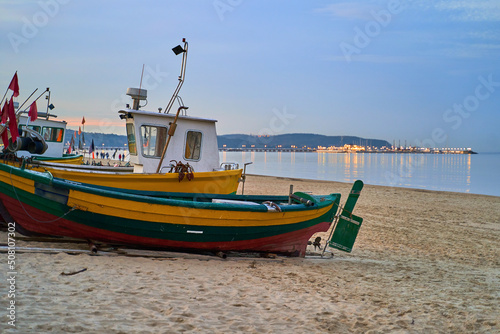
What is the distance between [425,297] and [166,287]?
352 cm

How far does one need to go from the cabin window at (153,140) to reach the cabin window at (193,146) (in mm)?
620

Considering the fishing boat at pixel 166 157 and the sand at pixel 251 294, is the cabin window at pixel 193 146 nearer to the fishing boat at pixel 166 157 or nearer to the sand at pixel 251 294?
the fishing boat at pixel 166 157

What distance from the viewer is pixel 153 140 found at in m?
10.2

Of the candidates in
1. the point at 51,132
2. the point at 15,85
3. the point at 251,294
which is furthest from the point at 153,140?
the point at 51,132

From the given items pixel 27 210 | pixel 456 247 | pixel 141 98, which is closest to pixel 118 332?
pixel 27 210

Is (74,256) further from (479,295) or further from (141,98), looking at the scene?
(479,295)

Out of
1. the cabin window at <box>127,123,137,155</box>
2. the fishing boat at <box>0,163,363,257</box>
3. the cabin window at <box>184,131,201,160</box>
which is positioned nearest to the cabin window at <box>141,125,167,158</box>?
the cabin window at <box>127,123,137,155</box>

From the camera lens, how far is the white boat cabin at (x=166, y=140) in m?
10.1

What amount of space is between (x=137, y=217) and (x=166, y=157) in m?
3.84

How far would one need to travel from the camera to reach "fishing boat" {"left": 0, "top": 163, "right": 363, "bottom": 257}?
6402mm

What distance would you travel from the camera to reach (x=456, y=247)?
1034cm

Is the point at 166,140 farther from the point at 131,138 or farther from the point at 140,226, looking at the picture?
the point at 140,226

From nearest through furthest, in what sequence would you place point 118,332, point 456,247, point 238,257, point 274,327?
point 118,332
point 274,327
point 238,257
point 456,247

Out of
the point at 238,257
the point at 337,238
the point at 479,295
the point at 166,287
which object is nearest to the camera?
the point at 166,287
